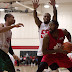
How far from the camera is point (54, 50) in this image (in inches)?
156

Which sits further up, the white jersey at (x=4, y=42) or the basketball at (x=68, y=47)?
the white jersey at (x=4, y=42)

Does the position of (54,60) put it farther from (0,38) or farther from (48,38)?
(0,38)

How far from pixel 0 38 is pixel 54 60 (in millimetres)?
1122

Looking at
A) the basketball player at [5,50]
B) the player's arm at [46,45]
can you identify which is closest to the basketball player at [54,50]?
the player's arm at [46,45]

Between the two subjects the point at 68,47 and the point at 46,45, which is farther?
the point at 68,47

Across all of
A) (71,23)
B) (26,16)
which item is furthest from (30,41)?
(71,23)

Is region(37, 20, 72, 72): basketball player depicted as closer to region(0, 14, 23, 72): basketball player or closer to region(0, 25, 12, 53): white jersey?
region(0, 14, 23, 72): basketball player

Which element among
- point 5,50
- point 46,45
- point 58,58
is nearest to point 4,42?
point 5,50

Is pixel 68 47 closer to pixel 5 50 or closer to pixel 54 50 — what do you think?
pixel 54 50

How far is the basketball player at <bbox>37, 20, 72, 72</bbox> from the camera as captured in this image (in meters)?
3.97

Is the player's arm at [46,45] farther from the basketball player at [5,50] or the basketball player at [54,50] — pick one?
the basketball player at [5,50]

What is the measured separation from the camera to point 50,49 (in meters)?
4.07

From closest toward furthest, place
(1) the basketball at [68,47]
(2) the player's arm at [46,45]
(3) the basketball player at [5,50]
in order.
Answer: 1. (3) the basketball player at [5,50]
2. (2) the player's arm at [46,45]
3. (1) the basketball at [68,47]

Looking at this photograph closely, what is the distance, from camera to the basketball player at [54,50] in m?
3.97
